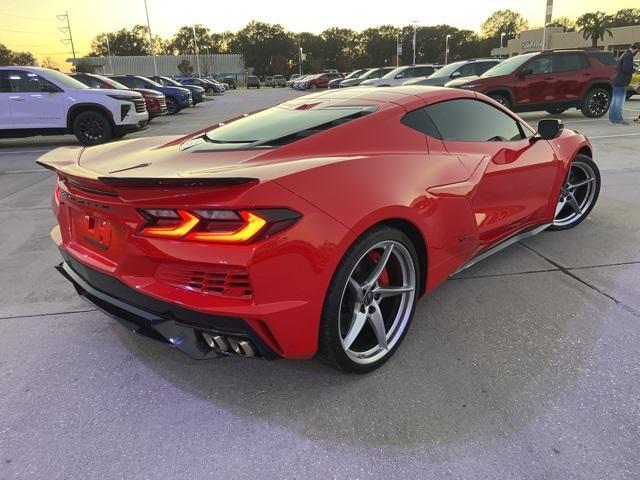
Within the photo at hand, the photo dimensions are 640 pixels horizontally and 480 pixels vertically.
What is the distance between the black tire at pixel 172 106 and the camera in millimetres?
19875

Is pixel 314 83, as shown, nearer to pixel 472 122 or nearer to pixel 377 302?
pixel 472 122

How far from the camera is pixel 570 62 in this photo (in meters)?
12.6

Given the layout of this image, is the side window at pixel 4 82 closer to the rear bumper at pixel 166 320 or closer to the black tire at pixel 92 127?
the black tire at pixel 92 127

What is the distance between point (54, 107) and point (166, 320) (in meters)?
10.5

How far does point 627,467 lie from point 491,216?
1.69 meters

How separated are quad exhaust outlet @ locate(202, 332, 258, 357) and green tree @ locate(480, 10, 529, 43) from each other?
140937mm

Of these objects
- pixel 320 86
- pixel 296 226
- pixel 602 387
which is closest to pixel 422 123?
pixel 296 226

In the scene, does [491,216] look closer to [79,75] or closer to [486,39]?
[79,75]

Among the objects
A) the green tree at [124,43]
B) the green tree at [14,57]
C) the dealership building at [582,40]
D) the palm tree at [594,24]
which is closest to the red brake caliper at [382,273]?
the palm tree at [594,24]

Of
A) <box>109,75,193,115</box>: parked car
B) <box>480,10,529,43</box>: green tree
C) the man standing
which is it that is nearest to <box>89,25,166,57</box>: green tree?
<box>480,10,529,43</box>: green tree

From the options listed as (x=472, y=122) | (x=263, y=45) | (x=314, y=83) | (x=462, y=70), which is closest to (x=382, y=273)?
(x=472, y=122)

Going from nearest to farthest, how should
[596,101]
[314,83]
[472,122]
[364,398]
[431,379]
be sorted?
[364,398], [431,379], [472,122], [596,101], [314,83]

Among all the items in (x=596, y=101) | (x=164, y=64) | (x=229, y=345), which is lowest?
(x=229, y=345)

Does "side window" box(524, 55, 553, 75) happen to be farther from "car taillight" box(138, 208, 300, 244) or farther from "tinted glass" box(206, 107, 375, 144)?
"car taillight" box(138, 208, 300, 244)
